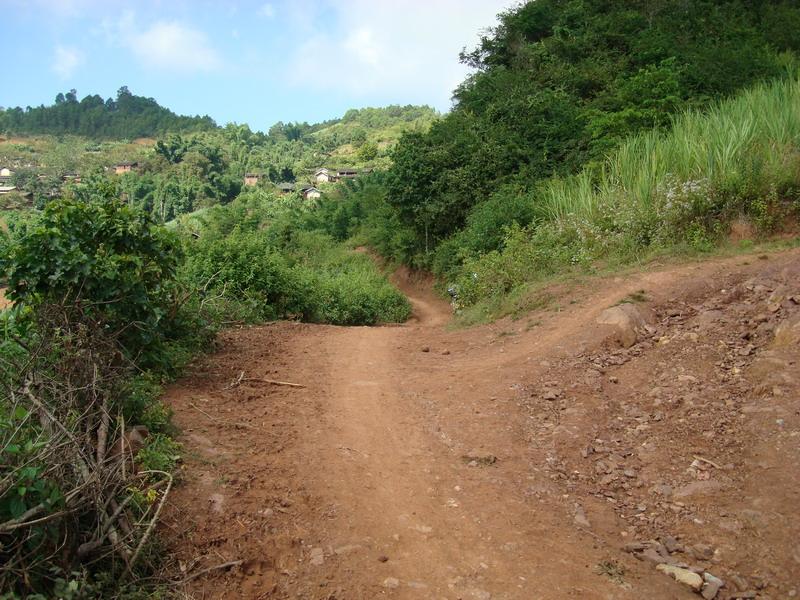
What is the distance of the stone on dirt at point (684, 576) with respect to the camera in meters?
3.35

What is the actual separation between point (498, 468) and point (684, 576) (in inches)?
62.3

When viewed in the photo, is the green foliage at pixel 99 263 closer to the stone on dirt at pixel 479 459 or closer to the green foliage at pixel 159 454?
the green foliage at pixel 159 454

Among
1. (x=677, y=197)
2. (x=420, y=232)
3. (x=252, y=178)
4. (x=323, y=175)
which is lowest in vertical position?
(x=420, y=232)

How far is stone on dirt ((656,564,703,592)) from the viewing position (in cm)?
335

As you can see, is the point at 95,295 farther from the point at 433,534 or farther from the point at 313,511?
the point at 433,534

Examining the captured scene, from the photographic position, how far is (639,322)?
24.1 feet

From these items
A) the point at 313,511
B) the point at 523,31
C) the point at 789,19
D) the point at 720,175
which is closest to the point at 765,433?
the point at 313,511

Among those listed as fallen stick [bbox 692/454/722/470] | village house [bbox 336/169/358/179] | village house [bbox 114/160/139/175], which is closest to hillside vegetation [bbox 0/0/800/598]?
fallen stick [bbox 692/454/722/470]

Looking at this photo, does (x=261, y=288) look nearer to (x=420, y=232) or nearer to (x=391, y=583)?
(x=391, y=583)

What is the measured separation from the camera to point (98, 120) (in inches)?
4122

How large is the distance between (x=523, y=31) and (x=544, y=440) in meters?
25.3

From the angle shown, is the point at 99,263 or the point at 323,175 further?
the point at 323,175

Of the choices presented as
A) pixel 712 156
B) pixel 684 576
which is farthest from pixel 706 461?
pixel 712 156

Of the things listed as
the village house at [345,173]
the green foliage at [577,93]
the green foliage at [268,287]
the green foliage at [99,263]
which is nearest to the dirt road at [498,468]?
the green foliage at [99,263]
